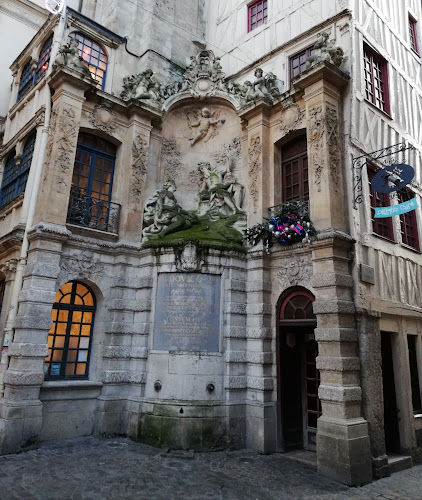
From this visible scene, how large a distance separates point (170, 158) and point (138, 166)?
1481 millimetres

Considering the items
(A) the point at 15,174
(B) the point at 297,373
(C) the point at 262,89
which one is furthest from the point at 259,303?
(A) the point at 15,174

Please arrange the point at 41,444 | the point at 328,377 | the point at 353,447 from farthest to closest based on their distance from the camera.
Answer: the point at 41,444, the point at 328,377, the point at 353,447

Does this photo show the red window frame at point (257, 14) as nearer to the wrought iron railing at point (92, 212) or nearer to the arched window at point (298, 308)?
the wrought iron railing at point (92, 212)

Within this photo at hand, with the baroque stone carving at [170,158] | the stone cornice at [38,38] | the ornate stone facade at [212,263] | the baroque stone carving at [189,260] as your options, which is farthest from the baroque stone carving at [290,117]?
the stone cornice at [38,38]

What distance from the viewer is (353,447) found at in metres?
7.94

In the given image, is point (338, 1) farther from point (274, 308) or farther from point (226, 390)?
point (226, 390)

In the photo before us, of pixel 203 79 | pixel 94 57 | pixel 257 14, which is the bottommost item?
pixel 203 79

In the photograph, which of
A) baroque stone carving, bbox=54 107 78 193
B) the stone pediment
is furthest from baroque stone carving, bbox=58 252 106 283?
the stone pediment

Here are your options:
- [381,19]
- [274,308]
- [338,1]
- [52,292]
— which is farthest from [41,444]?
[381,19]

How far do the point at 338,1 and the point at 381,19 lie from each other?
5.96 feet

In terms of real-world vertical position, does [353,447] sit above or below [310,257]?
below

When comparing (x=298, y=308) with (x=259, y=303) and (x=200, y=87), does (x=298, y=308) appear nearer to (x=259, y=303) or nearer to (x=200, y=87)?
(x=259, y=303)

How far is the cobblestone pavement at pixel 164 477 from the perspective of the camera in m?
6.82

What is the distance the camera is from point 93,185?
11.9 m
